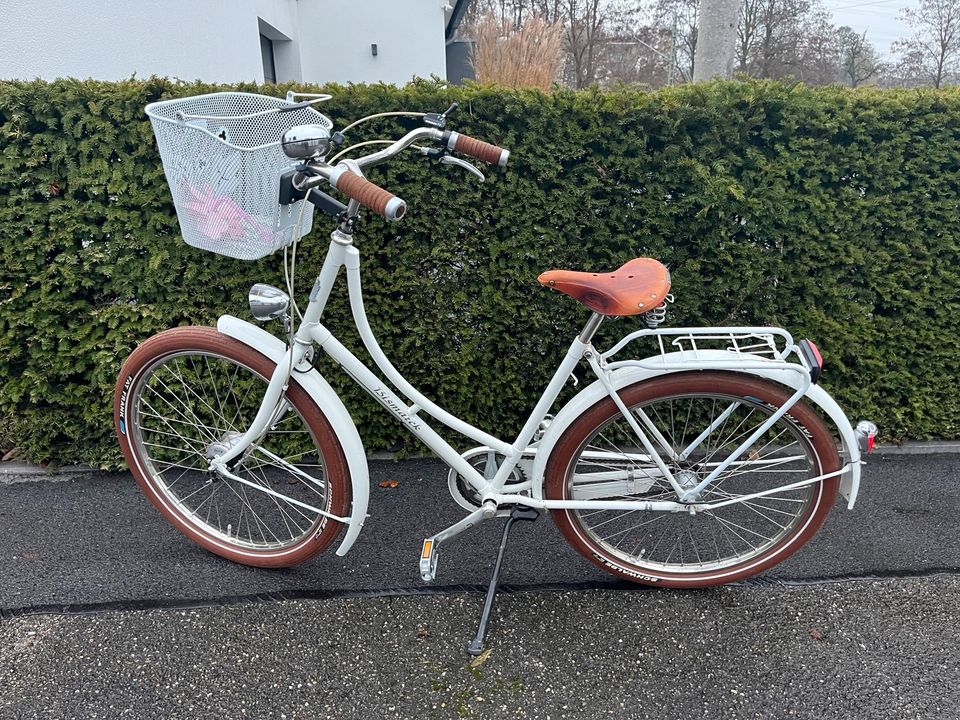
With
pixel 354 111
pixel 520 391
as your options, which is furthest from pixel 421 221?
pixel 520 391

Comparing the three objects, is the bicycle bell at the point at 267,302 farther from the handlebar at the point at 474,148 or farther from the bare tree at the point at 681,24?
the bare tree at the point at 681,24

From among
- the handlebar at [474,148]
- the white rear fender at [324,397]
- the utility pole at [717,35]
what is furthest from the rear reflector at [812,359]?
the utility pole at [717,35]

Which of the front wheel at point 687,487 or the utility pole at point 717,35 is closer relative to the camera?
the front wheel at point 687,487

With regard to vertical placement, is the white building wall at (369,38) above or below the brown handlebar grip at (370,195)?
above

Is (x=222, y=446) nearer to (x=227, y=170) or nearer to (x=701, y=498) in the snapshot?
(x=227, y=170)

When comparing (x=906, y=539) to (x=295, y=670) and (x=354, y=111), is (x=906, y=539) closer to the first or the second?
(x=295, y=670)

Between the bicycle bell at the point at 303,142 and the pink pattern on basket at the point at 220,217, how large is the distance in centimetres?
22

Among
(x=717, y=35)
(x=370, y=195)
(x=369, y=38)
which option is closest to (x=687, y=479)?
(x=370, y=195)

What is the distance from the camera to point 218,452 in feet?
7.34

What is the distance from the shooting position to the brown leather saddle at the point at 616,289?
71.5 inches

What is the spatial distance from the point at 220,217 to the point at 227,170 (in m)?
0.13

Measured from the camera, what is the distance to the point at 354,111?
2.63m

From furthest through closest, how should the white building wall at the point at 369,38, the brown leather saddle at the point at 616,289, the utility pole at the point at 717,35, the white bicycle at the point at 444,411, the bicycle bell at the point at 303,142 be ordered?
the white building wall at the point at 369,38 → the utility pole at the point at 717,35 → the brown leather saddle at the point at 616,289 → the white bicycle at the point at 444,411 → the bicycle bell at the point at 303,142

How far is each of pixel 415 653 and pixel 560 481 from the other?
2.42 feet
